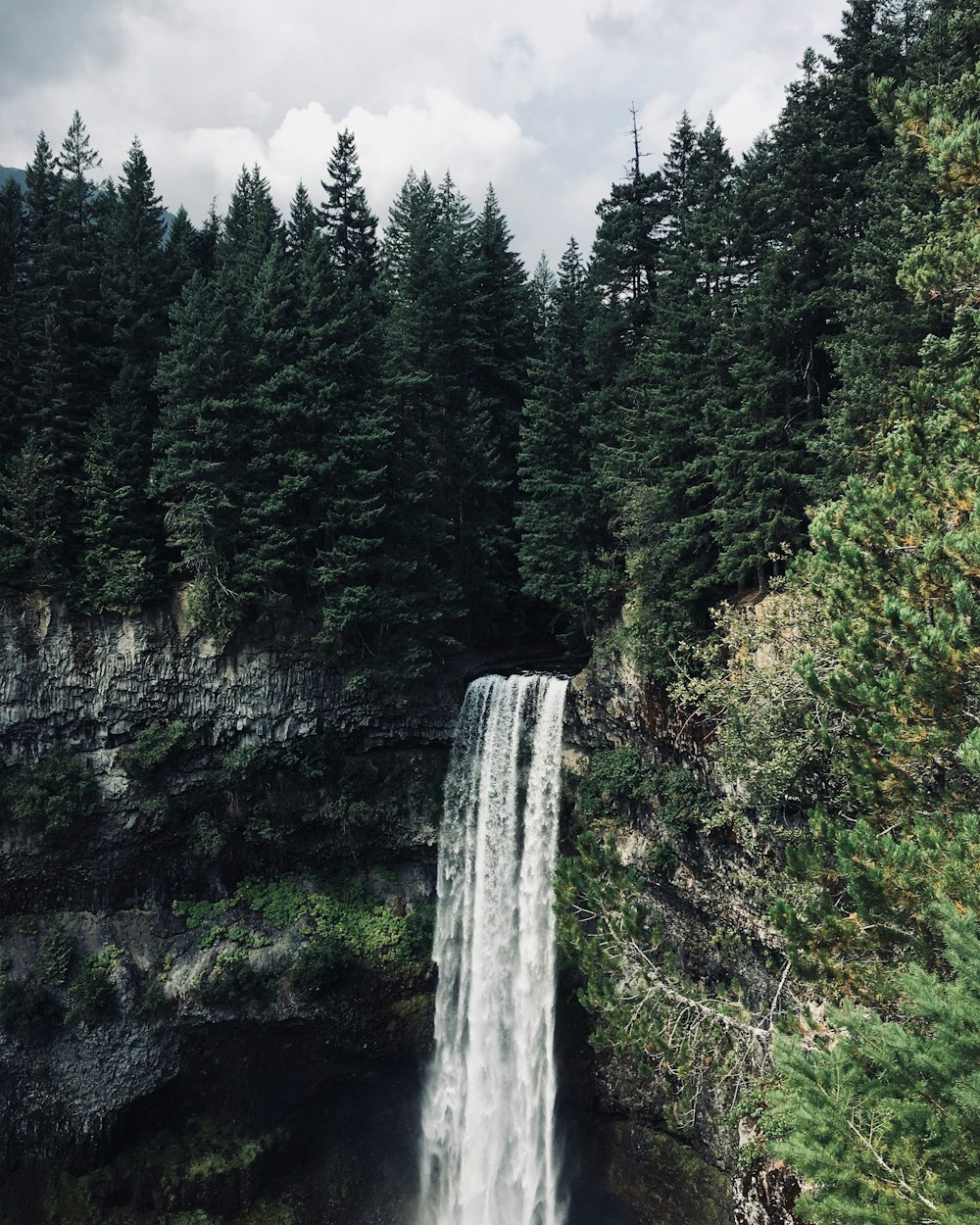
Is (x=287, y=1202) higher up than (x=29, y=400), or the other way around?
(x=29, y=400)

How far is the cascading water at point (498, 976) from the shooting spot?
20484 mm

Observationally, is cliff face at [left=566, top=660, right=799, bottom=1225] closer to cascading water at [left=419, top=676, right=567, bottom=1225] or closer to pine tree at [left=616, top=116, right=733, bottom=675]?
cascading water at [left=419, top=676, right=567, bottom=1225]

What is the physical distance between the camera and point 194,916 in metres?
22.7

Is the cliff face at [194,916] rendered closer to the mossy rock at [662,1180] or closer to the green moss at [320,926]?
the green moss at [320,926]

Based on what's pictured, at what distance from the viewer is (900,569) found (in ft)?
29.1

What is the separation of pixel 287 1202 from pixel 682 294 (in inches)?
1122

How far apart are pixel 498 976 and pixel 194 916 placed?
926 cm

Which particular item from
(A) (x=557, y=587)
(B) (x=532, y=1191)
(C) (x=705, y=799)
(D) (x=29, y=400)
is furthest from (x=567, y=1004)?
(D) (x=29, y=400)

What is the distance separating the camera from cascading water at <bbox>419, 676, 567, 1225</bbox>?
20.5 metres

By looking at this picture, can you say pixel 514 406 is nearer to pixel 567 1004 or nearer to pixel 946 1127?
pixel 567 1004

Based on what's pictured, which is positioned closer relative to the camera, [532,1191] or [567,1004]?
[532,1191]

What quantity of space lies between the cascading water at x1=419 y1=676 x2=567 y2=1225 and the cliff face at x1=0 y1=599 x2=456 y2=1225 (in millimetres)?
1173

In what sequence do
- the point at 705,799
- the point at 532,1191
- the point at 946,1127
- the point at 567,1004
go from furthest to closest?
the point at 567,1004 < the point at 532,1191 < the point at 705,799 < the point at 946,1127

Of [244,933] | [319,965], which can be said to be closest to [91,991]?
[244,933]
